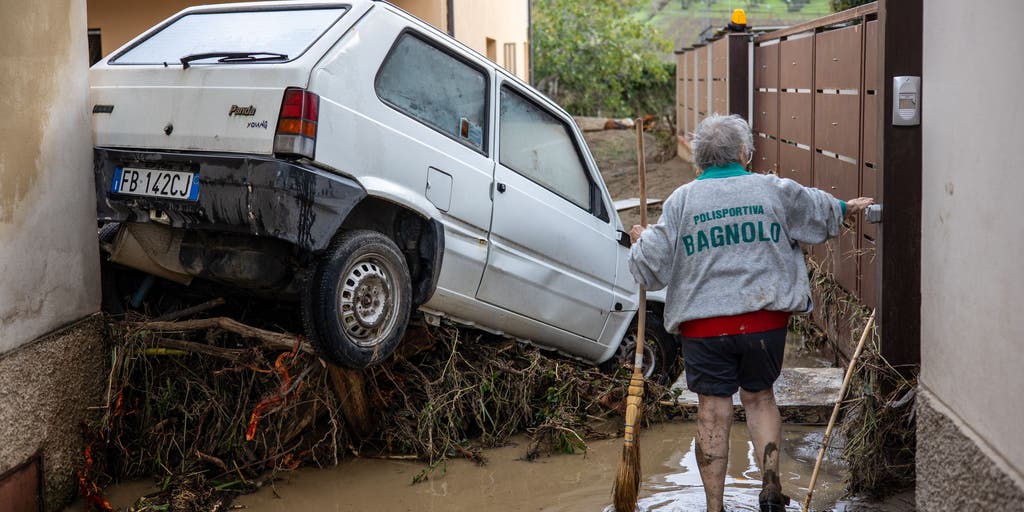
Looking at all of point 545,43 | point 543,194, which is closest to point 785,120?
point 543,194

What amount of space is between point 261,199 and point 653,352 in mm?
3046

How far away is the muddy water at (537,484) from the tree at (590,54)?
929 inches

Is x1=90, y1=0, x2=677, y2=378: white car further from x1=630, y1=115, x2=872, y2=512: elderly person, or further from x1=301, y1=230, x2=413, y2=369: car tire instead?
x1=630, y1=115, x2=872, y2=512: elderly person

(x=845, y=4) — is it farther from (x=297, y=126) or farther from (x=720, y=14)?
(x=720, y=14)

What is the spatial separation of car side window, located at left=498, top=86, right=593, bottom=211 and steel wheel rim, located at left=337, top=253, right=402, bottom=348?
1.12m

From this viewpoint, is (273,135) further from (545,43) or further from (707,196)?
(545,43)

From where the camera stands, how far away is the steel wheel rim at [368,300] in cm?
475

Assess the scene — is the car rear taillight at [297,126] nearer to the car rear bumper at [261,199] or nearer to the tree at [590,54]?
the car rear bumper at [261,199]

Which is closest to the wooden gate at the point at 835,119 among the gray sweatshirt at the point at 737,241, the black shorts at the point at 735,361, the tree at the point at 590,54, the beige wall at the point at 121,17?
the gray sweatshirt at the point at 737,241

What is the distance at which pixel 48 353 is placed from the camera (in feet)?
15.6

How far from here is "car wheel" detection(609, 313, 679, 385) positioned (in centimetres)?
672

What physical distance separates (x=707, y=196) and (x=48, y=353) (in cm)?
292

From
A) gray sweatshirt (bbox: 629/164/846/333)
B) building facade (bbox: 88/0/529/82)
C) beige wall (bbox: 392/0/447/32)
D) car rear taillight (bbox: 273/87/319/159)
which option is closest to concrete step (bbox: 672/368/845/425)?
gray sweatshirt (bbox: 629/164/846/333)

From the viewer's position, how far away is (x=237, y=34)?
5309 mm
